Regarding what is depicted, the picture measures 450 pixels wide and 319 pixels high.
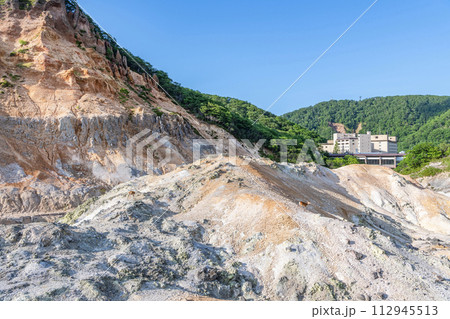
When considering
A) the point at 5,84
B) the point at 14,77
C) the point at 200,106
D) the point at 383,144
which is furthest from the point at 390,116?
the point at 5,84

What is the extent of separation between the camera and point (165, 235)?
40.7 ft

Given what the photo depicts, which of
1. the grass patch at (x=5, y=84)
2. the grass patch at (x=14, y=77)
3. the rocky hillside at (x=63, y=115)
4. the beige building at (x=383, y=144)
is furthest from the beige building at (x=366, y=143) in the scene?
the grass patch at (x=5, y=84)

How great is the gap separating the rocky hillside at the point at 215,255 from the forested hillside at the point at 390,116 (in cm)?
10264

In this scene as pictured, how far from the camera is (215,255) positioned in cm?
1167

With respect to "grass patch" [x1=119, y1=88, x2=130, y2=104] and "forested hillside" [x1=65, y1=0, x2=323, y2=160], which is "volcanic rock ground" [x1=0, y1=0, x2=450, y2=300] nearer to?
Answer: "grass patch" [x1=119, y1=88, x2=130, y2=104]

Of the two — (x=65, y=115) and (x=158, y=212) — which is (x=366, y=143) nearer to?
(x=65, y=115)

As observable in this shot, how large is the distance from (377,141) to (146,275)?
110849 mm

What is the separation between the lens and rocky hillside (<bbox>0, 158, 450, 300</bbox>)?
8758mm

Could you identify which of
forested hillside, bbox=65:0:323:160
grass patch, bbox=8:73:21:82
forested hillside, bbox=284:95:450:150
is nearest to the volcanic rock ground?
grass patch, bbox=8:73:21:82

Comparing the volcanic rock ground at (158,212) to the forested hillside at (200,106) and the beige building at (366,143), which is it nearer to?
the forested hillside at (200,106)

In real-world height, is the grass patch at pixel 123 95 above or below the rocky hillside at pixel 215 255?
above

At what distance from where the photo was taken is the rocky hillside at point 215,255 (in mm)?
8758

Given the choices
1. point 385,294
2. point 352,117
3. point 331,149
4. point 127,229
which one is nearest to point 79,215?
point 127,229

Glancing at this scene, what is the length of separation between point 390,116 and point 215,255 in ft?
481
